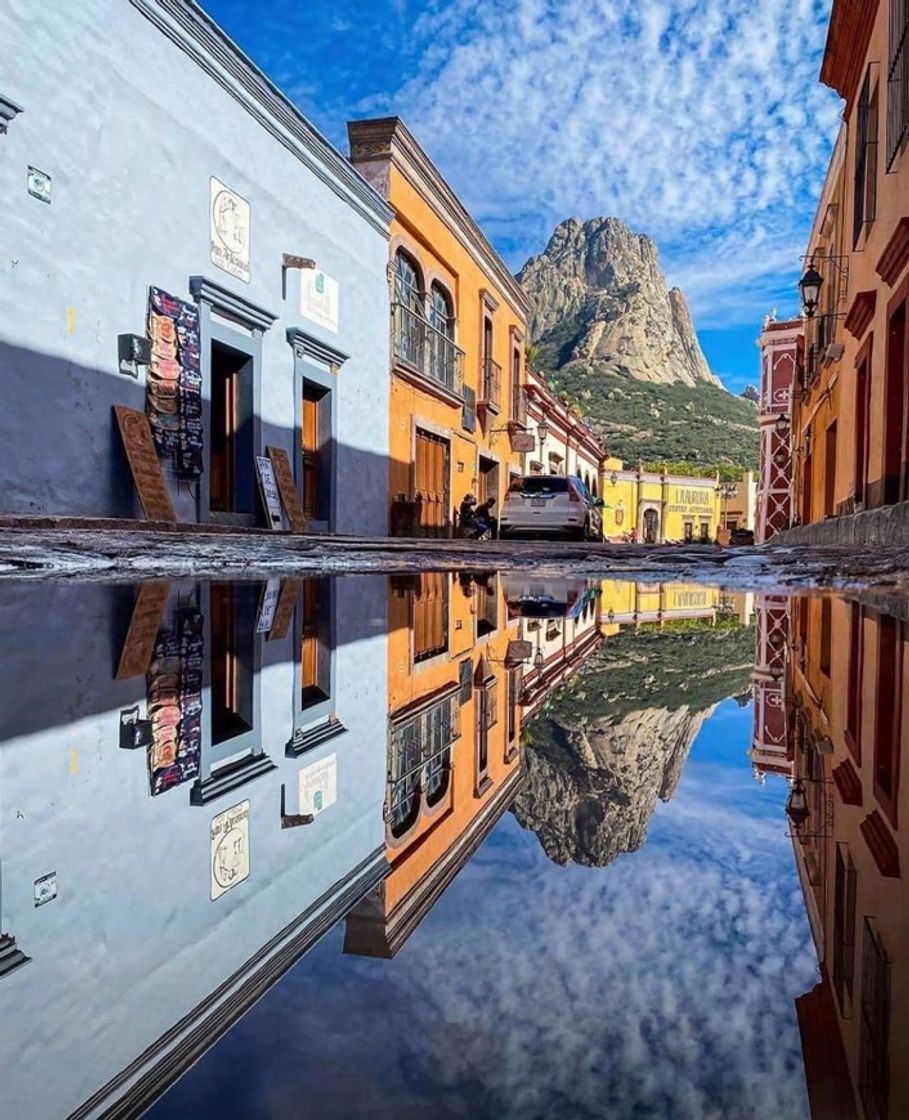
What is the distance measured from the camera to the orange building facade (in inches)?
321

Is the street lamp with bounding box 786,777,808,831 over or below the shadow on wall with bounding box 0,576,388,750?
below

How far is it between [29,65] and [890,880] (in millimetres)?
8295

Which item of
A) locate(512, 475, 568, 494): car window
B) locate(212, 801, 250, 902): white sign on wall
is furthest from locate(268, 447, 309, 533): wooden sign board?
locate(212, 801, 250, 902): white sign on wall

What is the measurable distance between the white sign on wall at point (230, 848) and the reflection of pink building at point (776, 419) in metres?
24.7

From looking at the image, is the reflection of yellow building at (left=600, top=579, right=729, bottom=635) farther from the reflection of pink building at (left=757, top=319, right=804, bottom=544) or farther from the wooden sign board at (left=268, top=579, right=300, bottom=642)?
the reflection of pink building at (left=757, top=319, right=804, bottom=544)

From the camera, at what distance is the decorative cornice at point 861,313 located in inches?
380

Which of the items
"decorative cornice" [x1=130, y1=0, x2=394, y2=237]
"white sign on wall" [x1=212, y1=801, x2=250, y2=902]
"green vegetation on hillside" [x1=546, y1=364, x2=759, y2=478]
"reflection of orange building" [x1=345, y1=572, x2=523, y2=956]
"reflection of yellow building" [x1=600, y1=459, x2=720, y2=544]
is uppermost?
"green vegetation on hillside" [x1=546, y1=364, x2=759, y2=478]

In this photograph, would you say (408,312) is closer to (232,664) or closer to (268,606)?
(268,606)

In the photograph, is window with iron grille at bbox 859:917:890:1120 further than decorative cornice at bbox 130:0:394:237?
No

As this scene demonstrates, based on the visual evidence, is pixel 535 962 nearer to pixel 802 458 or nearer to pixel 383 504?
pixel 383 504

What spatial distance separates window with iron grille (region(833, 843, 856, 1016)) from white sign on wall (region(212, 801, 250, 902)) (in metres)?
0.51

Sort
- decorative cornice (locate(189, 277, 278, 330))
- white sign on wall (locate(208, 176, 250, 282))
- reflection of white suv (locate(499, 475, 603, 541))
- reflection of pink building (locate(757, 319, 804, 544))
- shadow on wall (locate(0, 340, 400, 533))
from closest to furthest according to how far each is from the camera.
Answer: shadow on wall (locate(0, 340, 400, 533))
decorative cornice (locate(189, 277, 278, 330))
white sign on wall (locate(208, 176, 250, 282))
reflection of white suv (locate(499, 475, 603, 541))
reflection of pink building (locate(757, 319, 804, 544))

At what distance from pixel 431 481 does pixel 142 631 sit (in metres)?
15.4

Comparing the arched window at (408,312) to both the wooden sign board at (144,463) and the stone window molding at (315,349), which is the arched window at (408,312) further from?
the wooden sign board at (144,463)
